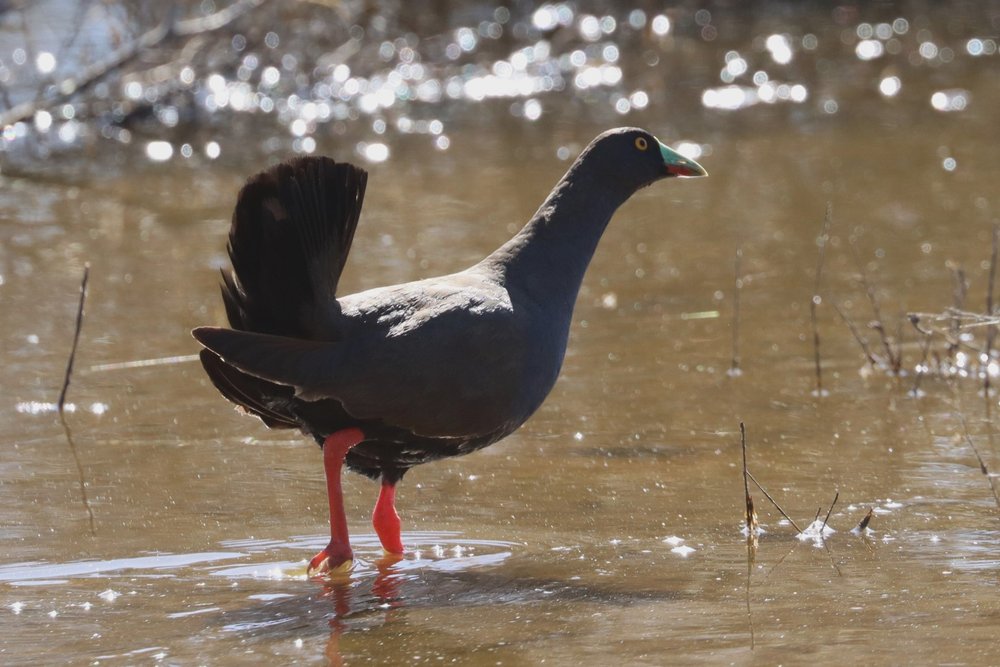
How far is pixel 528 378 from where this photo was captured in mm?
4895

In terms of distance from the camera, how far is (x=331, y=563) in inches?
187

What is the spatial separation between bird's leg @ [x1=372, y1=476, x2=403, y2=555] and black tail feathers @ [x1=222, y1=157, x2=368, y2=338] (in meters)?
0.67

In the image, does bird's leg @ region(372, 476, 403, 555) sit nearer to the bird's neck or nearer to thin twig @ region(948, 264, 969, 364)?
the bird's neck

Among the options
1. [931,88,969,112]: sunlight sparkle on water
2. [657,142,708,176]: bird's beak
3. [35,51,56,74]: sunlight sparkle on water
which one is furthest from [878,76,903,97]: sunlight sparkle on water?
[657,142,708,176]: bird's beak

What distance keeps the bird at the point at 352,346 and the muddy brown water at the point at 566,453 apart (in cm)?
36

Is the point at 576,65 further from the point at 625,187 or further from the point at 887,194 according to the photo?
the point at 625,187

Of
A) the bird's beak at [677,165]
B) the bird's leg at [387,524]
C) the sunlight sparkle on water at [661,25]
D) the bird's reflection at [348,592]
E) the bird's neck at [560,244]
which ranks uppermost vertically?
the sunlight sparkle on water at [661,25]

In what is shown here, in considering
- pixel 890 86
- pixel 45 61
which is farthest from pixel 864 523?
pixel 45 61

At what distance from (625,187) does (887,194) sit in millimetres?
5104

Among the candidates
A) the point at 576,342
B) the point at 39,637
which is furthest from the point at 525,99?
the point at 39,637

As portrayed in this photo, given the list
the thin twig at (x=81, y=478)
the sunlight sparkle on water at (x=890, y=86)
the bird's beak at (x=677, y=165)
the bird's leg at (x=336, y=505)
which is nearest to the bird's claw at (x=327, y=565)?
the bird's leg at (x=336, y=505)

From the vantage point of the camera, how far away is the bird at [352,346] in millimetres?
4641

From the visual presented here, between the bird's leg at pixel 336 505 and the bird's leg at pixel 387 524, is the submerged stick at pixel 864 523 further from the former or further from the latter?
the bird's leg at pixel 336 505

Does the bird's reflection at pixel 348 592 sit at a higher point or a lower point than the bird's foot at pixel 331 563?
lower
